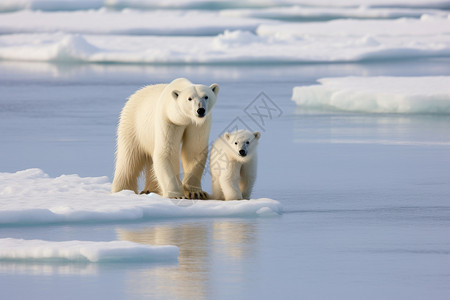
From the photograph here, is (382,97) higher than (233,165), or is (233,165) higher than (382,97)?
(382,97)

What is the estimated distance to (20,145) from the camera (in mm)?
8844

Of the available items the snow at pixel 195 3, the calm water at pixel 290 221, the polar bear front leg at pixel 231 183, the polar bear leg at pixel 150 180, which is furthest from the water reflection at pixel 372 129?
the snow at pixel 195 3

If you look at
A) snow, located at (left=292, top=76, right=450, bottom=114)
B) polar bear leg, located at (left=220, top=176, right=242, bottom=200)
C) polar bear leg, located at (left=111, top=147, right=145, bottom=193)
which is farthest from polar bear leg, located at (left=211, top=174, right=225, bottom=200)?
snow, located at (left=292, top=76, right=450, bottom=114)

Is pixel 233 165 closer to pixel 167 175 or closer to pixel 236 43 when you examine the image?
pixel 167 175

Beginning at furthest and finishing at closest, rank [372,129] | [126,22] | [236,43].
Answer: [126,22] → [236,43] → [372,129]

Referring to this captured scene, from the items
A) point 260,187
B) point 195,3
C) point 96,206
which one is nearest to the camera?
point 96,206

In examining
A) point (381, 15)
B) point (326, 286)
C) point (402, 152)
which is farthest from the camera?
point (381, 15)

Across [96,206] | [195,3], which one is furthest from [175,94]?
[195,3]

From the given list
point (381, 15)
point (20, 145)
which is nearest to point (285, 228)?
point (20, 145)

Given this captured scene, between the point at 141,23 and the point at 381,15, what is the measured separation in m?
8.33

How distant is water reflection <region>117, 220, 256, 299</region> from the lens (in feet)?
13.0

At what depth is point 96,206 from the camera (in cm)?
566

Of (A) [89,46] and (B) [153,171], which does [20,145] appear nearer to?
(B) [153,171]

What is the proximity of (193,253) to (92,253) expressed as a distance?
498 millimetres
